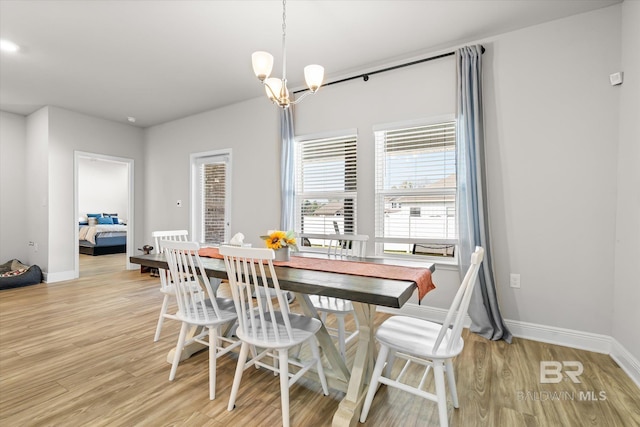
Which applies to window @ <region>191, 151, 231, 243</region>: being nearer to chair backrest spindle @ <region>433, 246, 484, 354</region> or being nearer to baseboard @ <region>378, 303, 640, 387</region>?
baseboard @ <region>378, 303, 640, 387</region>

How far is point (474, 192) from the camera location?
9.32 feet

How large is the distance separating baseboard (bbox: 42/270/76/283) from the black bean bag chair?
107 millimetres

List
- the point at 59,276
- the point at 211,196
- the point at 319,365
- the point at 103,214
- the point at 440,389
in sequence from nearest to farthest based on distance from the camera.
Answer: the point at 440,389, the point at 319,365, the point at 59,276, the point at 211,196, the point at 103,214

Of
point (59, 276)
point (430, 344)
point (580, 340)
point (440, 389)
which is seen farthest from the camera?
point (59, 276)

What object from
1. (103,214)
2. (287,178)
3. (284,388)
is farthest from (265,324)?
(103,214)

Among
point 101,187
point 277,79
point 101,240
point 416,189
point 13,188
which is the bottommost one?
point 101,240

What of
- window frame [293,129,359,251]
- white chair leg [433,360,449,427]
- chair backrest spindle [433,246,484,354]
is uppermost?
window frame [293,129,359,251]

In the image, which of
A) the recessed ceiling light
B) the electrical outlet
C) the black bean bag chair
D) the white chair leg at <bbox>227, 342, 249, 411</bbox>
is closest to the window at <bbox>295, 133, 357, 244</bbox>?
the electrical outlet

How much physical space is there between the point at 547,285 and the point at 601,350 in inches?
23.3

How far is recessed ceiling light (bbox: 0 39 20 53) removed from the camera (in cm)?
300

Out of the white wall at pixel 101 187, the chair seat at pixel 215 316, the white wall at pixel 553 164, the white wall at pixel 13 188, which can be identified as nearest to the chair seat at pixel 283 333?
the chair seat at pixel 215 316

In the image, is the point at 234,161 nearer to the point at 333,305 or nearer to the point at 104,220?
the point at 333,305

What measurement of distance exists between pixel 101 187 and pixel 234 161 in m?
6.94

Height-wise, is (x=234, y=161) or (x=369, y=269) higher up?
(x=234, y=161)
